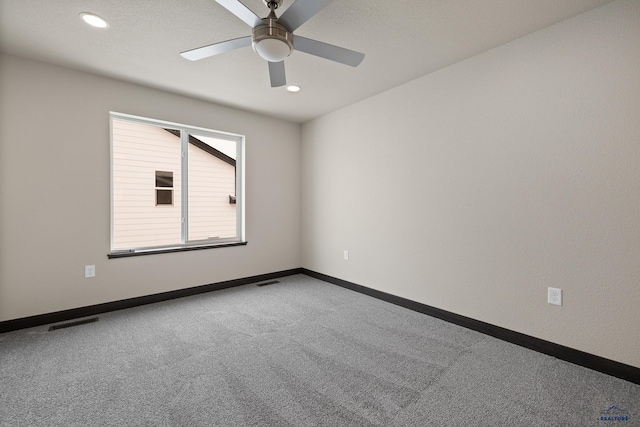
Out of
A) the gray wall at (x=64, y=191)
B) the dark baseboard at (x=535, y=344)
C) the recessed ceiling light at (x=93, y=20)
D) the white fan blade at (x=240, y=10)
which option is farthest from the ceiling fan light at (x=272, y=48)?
the dark baseboard at (x=535, y=344)

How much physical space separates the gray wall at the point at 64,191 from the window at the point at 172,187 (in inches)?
6.4

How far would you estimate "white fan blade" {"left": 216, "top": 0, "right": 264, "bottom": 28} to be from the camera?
1.54 m

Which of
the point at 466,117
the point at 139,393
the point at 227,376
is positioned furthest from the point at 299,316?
the point at 466,117

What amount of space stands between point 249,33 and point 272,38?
0.73 metres

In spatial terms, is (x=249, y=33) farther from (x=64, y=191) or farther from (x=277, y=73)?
(x=64, y=191)

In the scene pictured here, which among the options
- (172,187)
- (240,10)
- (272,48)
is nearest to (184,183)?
(172,187)

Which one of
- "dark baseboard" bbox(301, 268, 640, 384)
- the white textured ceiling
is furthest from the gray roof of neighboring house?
"dark baseboard" bbox(301, 268, 640, 384)

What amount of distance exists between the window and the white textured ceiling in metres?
0.66

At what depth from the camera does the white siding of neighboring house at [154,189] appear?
3.28 metres

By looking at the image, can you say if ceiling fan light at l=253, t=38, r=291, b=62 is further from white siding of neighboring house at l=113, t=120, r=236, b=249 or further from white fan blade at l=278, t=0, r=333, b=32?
white siding of neighboring house at l=113, t=120, r=236, b=249

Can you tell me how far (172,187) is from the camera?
3.65 meters

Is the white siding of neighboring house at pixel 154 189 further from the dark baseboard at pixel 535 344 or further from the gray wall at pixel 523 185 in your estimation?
the dark baseboard at pixel 535 344

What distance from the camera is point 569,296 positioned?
83.9 inches

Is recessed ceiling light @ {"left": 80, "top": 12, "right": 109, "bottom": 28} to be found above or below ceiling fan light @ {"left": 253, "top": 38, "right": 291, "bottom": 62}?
above
